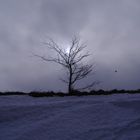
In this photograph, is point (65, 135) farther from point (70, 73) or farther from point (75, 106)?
point (70, 73)

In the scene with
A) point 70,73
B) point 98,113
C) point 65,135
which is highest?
point 70,73

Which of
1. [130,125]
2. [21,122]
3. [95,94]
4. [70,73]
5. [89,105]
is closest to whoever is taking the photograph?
[130,125]

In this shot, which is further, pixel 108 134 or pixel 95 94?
pixel 95 94

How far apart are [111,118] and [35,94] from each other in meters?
5.06

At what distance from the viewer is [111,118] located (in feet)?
28.3

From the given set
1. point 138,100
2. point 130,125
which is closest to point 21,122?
point 130,125

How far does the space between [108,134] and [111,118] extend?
51.6 inches

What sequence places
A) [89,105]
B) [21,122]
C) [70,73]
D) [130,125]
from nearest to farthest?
[130,125] < [21,122] < [89,105] < [70,73]

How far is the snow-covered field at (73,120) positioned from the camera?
735cm

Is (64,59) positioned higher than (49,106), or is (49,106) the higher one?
(64,59)

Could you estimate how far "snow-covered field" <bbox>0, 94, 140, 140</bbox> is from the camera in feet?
24.1

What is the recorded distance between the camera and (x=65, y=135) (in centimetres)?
736

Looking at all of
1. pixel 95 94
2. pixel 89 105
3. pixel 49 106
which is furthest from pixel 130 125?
pixel 95 94

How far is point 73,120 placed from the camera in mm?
8492
